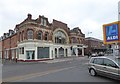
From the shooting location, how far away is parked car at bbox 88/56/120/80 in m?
8.19

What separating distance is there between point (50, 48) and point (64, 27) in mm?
10993

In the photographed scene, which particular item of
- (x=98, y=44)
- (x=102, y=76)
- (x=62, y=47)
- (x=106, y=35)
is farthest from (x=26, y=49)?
(x=98, y=44)

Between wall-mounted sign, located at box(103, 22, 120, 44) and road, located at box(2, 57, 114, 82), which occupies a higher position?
wall-mounted sign, located at box(103, 22, 120, 44)

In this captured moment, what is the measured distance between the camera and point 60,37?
139 ft

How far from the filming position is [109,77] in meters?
8.77

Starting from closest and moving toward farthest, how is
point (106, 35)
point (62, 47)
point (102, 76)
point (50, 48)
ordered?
point (102, 76) < point (106, 35) < point (50, 48) < point (62, 47)

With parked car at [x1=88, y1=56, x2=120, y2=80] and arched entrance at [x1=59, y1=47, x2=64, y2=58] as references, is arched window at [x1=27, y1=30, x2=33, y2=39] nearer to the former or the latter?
arched entrance at [x1=59, y1=47, x2=64, y2=58]

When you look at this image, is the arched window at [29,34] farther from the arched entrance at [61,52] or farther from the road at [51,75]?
the road at [51,75]

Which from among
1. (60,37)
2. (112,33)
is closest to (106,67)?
(112,33)

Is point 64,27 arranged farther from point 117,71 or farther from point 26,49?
point 117,71

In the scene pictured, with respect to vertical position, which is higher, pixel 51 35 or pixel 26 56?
pixel 51 35

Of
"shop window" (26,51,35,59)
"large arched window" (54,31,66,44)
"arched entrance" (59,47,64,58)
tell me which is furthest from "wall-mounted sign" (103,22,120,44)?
"arched entrance" (59,47,64,58)

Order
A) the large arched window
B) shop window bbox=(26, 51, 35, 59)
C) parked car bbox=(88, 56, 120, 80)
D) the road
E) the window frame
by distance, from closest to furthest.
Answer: parked car bbox=(88, 56, 120, 80)
the road
shop window bbox=(26, 51, 35, 59)
the window frame
the large arched window


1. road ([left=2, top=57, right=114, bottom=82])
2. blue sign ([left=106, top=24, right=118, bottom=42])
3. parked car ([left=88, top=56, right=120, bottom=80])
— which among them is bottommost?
road ([left=2, top=57, right=114, bottom=82])
